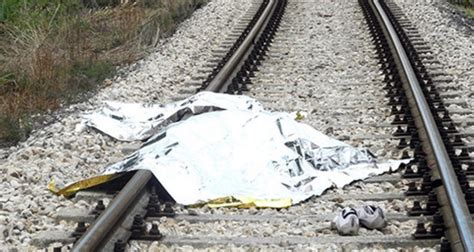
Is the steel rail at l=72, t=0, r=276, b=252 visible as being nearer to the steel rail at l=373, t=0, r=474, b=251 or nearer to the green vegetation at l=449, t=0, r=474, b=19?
the steel rail at l=373, t=0, r=474, b=251

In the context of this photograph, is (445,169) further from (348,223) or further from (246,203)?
(246,203)

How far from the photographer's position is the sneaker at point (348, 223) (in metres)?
4.77

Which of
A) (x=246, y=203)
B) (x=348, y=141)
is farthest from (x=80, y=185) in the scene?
(x=348, y=141)

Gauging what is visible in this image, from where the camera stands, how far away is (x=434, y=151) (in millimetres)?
5859

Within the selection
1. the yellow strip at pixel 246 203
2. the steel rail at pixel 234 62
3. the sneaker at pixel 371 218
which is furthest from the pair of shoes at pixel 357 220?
the steel rail at pixel 234 62

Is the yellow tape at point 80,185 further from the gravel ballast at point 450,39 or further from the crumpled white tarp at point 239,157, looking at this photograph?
the gravel ballast at point 450,39


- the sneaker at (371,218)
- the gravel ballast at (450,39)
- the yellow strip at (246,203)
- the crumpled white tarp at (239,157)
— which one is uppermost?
the sneaker at (371,218)

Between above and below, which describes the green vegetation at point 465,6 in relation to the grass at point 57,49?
below

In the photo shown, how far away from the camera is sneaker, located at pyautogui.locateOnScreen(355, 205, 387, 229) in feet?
15.9

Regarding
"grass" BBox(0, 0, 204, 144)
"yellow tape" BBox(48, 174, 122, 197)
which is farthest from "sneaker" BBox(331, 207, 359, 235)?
"grass" BBox(0, 0, 204, 144)

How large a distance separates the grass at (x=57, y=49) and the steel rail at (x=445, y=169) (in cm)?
312

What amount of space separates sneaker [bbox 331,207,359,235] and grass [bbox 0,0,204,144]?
3179 millimetres

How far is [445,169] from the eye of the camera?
213 inches

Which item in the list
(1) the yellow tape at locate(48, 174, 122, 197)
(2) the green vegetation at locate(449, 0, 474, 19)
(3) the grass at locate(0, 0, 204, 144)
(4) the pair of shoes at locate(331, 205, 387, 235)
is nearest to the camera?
(4) the pair of shoes at locate(331, 205, 387, 235)
